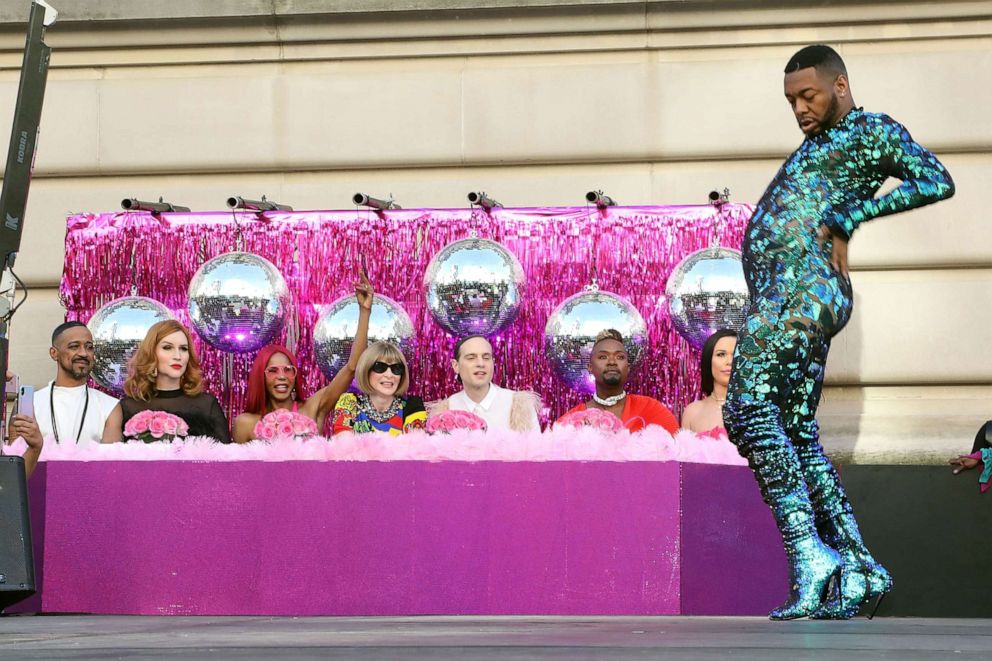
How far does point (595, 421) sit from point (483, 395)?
4.99ft

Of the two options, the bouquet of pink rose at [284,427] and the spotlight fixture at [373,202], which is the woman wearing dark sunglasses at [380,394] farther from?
the spotlight fixture at [373,202]

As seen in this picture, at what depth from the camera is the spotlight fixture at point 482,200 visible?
9562 mm

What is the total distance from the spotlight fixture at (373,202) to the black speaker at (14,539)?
3526 mm

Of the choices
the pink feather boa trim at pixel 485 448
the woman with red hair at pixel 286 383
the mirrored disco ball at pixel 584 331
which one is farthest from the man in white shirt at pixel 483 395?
the pink feather boa trim at pixel 485 448

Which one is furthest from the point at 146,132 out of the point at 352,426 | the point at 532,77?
the point at 352,426

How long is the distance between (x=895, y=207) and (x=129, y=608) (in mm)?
3703

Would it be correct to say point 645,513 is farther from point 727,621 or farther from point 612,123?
point 612,123

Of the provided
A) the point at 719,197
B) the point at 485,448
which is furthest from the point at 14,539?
the point at 719,197

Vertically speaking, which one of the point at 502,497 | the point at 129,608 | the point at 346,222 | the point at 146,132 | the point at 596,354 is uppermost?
the point at 146,132

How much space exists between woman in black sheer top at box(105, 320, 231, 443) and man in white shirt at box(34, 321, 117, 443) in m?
0.22

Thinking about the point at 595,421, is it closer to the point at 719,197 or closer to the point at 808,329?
the point at 808,329

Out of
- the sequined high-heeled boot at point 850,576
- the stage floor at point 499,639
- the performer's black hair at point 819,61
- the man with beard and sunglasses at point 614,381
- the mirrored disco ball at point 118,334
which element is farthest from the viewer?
the mirrored disco ball at point 118,334

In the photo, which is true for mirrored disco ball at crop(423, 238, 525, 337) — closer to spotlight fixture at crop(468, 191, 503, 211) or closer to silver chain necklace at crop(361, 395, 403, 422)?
spotlight fixture at crop(468, 191, 503, 211)

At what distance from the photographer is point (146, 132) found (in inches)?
422
